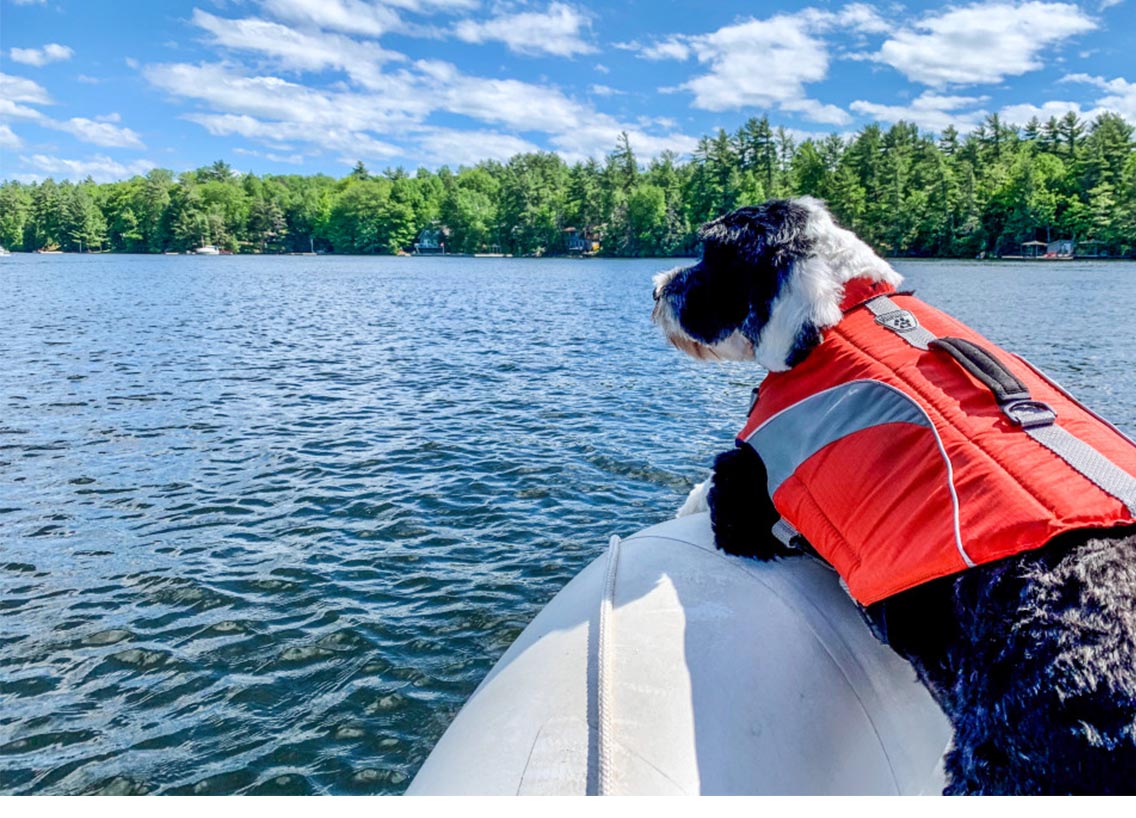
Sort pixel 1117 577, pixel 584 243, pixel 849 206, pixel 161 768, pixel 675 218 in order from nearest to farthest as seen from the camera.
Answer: pixel 1117 577
pixel 161 768
pixel 849 206
pixel 675 218
pixel 584 243

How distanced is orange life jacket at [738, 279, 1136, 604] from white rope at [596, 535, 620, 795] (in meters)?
0.79

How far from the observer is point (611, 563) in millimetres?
3209

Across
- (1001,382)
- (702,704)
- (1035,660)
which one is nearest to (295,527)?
(702,704)

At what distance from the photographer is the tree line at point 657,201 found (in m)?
86.1

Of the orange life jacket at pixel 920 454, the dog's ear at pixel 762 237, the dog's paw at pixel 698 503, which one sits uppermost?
the dog's ear at pixel 762 237

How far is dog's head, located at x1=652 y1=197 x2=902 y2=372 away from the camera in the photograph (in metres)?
3.12

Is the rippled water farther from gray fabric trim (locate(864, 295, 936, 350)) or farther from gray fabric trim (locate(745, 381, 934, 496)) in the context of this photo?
gray fabric trim (locate(864, 295, 936, 350))

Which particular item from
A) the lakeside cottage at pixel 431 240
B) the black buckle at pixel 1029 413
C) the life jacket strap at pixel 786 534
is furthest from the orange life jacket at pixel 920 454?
the lakeside cottage at pixel 431 240

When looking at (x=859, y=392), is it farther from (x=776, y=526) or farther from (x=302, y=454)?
(x=302, y=454)

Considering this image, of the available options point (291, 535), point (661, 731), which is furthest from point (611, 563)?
point (291, 535)

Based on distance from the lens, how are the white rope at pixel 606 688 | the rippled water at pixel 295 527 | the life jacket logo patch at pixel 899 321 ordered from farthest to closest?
the rippled water at pixel 295 527 → the life jacket logo patch at pixel 899 321 → the white rope at pixel 606 688

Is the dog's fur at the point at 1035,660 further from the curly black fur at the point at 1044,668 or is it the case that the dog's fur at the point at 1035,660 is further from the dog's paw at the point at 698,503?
the dog's paw at the point at 698,503

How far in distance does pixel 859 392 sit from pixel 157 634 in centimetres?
536

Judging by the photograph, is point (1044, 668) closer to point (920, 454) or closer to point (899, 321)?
point (920, 454)
